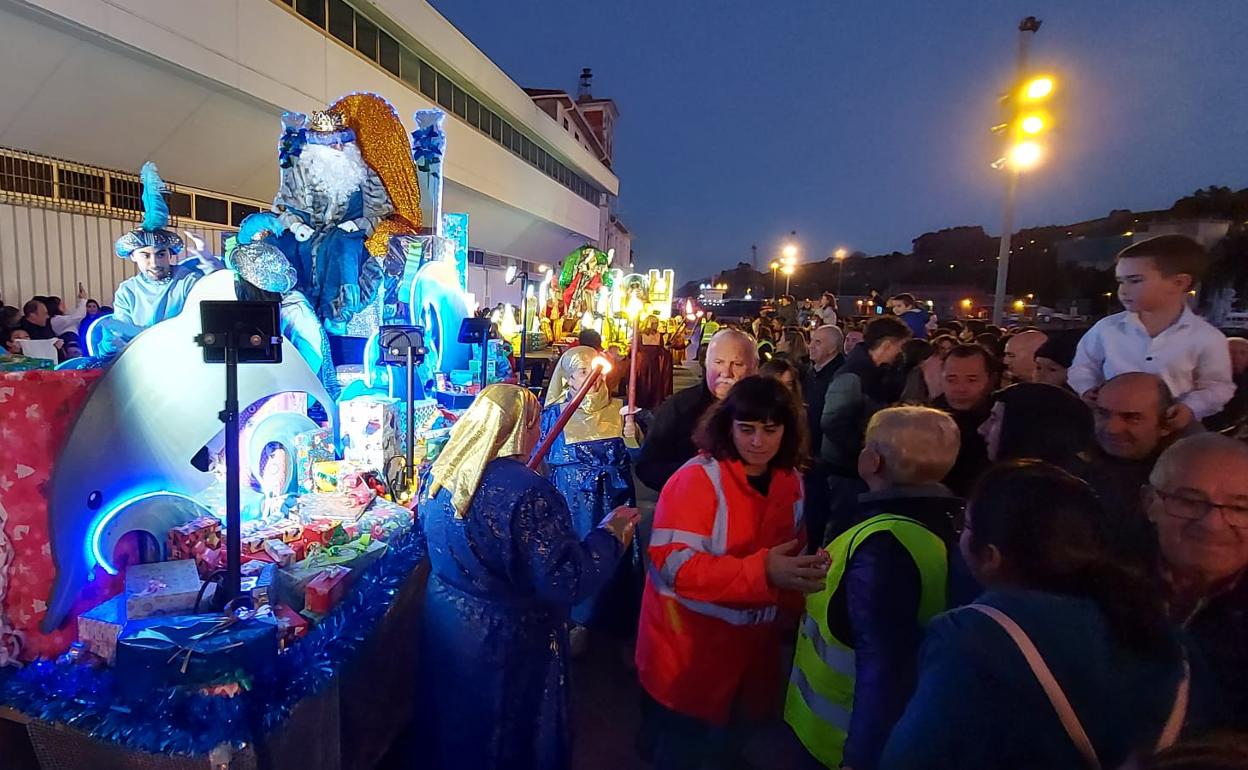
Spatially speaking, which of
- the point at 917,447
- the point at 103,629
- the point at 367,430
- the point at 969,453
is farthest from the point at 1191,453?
the point at 367,430

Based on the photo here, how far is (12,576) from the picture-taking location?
210 centimetres

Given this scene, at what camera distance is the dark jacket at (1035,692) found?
1.07 meters

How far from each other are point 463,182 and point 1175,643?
67.9ft

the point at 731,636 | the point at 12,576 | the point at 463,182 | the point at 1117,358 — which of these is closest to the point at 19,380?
the point at 12,576

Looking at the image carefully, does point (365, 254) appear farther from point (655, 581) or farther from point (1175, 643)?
point (1175, 643)

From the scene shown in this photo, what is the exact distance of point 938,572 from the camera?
1705 millimetres

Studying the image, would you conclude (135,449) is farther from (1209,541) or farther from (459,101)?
(459,101)

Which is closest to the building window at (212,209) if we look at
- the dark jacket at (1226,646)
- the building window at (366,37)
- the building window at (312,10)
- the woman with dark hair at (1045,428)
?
the building window at (312,10)

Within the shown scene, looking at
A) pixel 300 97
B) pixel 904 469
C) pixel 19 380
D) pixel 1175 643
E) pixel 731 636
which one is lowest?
pixel 731 636

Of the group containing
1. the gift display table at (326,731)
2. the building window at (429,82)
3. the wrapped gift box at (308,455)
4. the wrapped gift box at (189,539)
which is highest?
the building window at (429,82)

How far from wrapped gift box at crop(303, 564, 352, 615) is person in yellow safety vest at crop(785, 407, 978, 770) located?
1750 millimetres

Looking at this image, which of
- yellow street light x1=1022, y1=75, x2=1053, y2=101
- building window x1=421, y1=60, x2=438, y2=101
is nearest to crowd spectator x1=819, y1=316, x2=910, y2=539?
yellow street light x1=1022, y1=75, x2=1053, y2=101

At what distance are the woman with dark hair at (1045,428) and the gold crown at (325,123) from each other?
504 centimetres

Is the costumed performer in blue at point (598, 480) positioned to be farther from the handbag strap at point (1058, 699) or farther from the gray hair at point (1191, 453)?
the handbag strap at point (1058, 699)
